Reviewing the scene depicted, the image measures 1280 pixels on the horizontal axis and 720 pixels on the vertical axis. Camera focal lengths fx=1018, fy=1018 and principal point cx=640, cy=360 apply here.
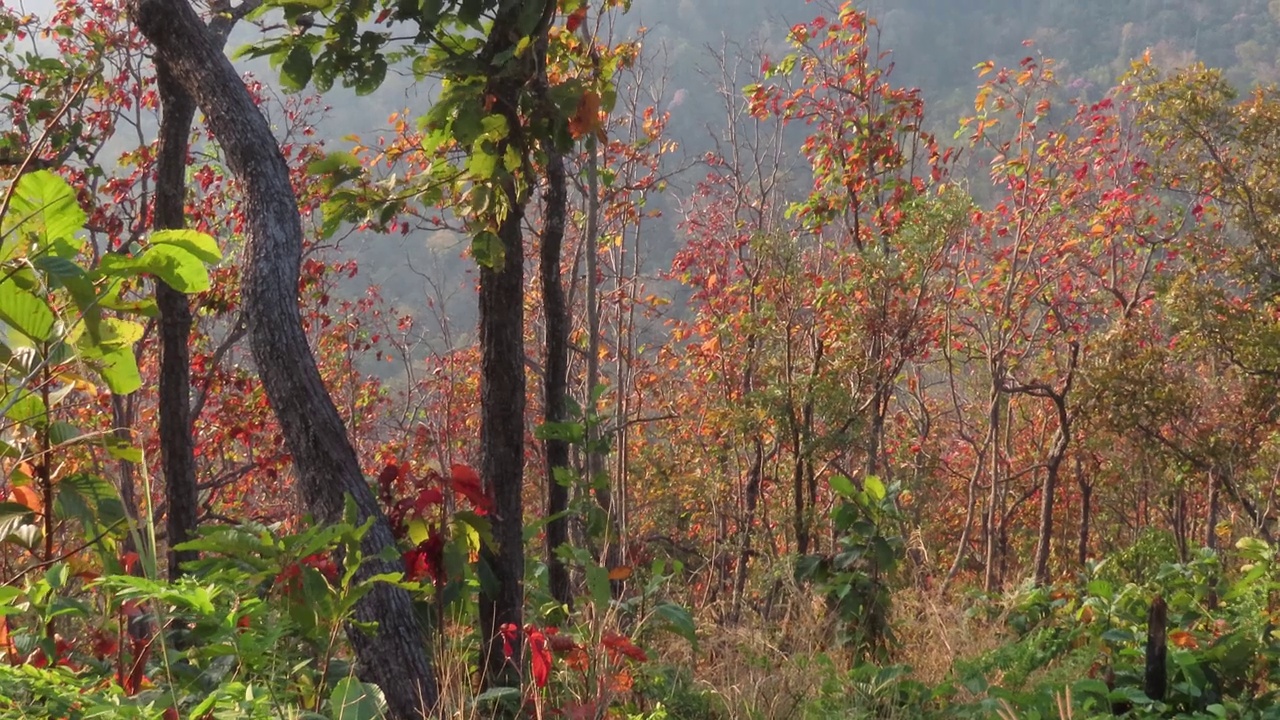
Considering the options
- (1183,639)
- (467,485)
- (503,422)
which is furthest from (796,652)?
(467,485)

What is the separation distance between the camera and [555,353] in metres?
3.94

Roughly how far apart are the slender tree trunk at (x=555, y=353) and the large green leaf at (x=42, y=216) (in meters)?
1.87

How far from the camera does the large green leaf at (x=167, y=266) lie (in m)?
1.91

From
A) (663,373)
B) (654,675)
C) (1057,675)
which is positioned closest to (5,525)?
(654,675)

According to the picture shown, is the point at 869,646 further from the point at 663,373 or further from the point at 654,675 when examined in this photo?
the point at 663,373

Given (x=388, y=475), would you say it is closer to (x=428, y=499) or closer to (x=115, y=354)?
(x=428, y=499)

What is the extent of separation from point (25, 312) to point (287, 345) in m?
0.78

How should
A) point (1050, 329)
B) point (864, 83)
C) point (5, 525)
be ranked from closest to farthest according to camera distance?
point (5, 525)
point (864, 83)
point (1050, 329)

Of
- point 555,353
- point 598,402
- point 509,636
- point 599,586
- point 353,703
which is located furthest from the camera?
point 598,402

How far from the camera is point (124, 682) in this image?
72.3 inches

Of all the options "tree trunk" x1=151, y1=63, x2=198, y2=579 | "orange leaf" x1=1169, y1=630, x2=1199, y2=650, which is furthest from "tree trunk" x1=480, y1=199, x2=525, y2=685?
"orange leaf" x1=1169, y1=630, x2=1199, y2=650

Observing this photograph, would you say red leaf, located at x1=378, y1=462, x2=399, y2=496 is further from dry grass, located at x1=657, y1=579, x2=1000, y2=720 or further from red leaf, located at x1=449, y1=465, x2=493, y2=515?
dry grass, located at x1=657, y1=579, x2=1000, y2=720

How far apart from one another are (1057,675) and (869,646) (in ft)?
3.16

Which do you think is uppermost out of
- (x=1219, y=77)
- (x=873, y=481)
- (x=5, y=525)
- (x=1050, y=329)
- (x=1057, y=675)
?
(x=1219, y=77)
